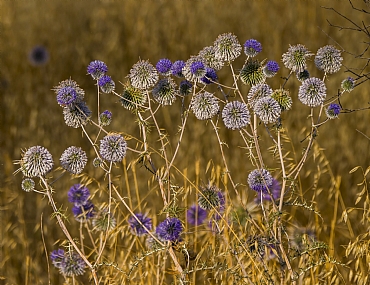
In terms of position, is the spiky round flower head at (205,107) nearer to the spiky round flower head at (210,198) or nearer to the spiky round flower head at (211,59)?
the spiky round flower head at (211,59)

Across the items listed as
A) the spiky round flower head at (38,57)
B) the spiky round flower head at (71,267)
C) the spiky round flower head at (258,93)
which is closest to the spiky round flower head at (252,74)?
the spiky round flower head at (258,93)

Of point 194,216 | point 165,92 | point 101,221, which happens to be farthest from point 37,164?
point 194,216

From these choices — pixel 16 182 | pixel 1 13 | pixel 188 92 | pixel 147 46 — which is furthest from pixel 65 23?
pixel 188 92

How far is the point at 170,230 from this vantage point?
5.51 feet

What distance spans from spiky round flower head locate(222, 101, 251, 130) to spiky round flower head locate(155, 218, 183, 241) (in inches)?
11.8

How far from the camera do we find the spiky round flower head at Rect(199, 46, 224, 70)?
5.89 feet

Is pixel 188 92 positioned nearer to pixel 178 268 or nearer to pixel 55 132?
pixel 178 268

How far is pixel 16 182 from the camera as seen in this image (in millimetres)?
3678

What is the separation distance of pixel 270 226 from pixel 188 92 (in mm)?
469

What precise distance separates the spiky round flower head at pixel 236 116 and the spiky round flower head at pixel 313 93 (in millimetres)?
191

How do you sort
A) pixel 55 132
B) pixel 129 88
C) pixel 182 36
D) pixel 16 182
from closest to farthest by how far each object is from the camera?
pixel 129 88
pixel 16 182
pixel 55 132
pixel 182 36

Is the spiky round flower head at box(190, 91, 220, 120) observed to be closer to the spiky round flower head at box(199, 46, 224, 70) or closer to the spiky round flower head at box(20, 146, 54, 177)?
the spiky round flower head at box(199, 46, 224, 70)

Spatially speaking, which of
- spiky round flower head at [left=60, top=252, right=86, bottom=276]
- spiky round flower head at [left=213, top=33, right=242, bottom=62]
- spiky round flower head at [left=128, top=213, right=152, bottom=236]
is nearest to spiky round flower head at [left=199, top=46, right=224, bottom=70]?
spiky round flower head at [left=213, top=33, right=242, bottom=62]

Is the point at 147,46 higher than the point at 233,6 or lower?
lower
